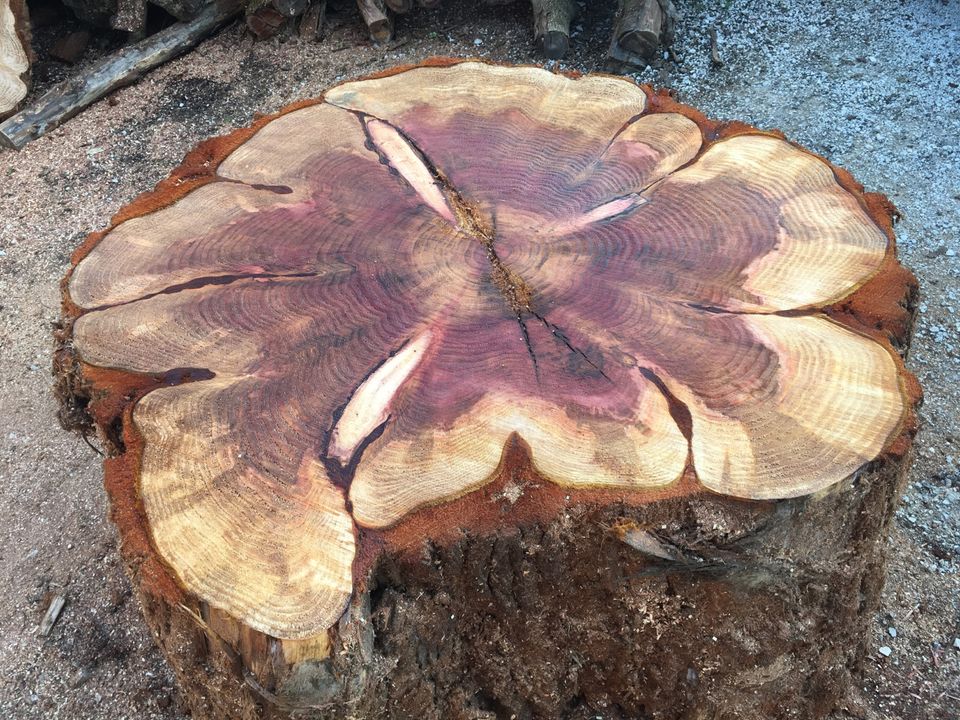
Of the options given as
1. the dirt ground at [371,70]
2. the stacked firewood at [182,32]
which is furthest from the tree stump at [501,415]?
the stacked firewood at [182,32]

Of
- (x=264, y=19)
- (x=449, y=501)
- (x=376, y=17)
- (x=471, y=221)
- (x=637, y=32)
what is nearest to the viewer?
(x=449, y=501)

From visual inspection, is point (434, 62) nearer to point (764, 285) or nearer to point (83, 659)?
point (764, 285)

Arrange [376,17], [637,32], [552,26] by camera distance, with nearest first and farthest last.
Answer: [637,32]
[552,26]
[376,17]

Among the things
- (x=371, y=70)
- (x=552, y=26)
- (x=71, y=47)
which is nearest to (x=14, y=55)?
(x=71, y=47)

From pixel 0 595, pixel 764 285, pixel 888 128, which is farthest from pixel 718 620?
pixel 888 128

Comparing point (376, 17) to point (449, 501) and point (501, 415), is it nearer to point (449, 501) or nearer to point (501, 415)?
point (501, 415)

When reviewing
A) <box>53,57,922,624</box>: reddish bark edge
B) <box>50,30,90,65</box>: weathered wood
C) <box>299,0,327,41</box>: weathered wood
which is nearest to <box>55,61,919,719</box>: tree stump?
<box>53,57,922,624</box>: reddish bark edge

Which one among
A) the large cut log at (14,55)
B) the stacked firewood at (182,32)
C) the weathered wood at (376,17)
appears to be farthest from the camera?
the weathered wood at (376,17)

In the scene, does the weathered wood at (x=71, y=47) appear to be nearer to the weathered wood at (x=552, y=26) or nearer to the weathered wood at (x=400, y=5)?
the weathered wood at (x=400, y=5)

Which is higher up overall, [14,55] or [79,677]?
[14,55]
